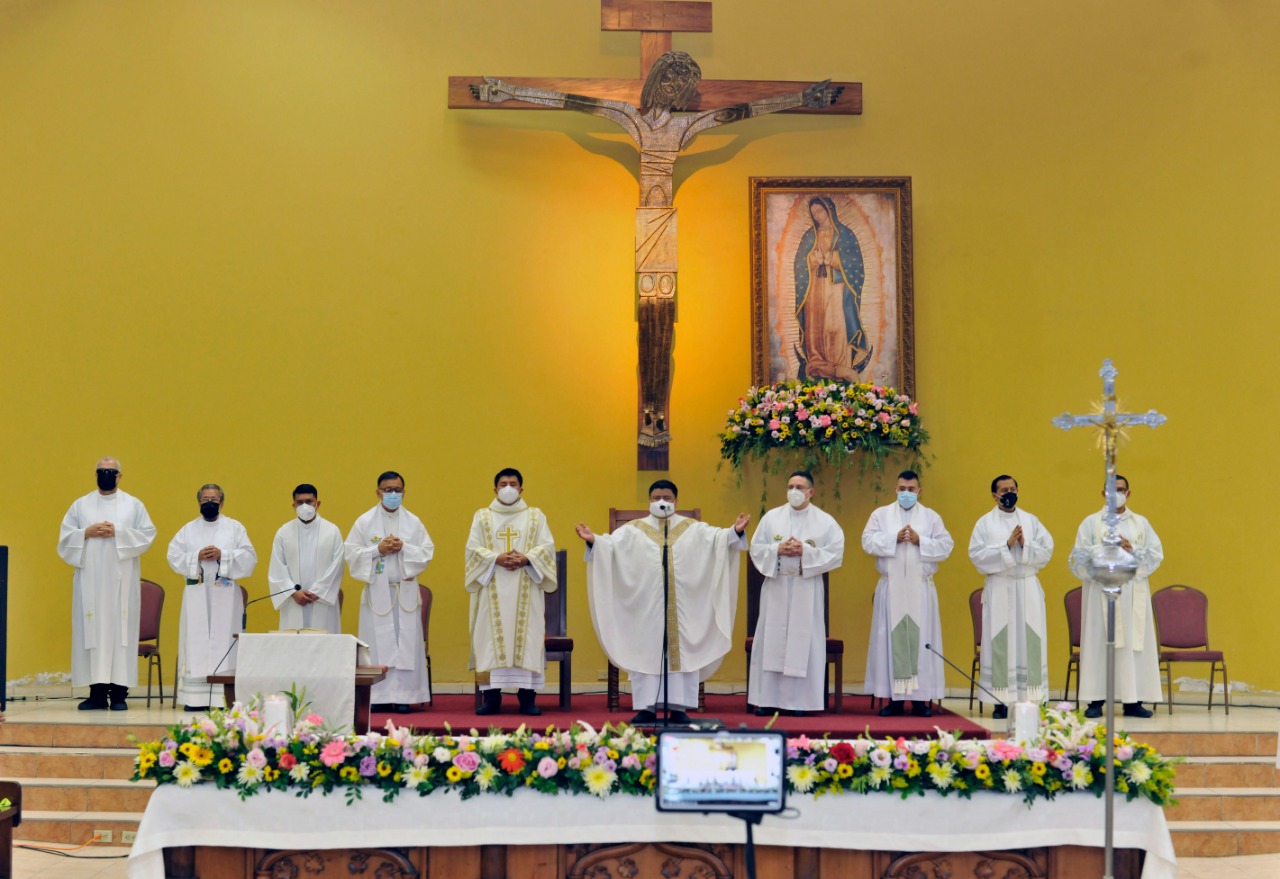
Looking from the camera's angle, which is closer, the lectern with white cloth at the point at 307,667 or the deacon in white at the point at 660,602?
the lectern with white cloth at the point at 307,667

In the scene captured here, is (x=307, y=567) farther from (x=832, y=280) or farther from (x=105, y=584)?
(x=832, y=280)

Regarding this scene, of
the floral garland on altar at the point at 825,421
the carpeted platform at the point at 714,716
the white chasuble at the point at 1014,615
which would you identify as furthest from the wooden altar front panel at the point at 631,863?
the floral garland on altar at the point at 825,421

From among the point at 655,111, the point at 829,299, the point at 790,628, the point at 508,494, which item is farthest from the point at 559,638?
the point at 655,111

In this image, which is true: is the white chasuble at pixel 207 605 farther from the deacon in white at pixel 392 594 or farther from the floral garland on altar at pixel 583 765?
the floral garland on altar at pixel 583 765

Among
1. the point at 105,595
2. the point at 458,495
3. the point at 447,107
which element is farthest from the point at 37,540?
the point at 447,107

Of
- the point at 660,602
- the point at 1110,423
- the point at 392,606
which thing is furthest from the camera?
the point at 392,606

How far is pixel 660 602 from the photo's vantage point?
8648 millimetres

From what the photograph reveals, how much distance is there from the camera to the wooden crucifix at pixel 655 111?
10.4 m

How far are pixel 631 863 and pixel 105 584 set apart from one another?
17.9 feet

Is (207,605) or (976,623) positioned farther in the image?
(976,623)

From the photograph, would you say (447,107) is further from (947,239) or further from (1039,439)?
(1039,439)

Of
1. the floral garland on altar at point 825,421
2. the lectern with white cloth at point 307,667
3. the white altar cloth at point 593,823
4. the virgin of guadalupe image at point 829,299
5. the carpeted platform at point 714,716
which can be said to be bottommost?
the white altar cloth at point 593,823

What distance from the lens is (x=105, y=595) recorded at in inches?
379

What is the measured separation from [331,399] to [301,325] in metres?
0.64
